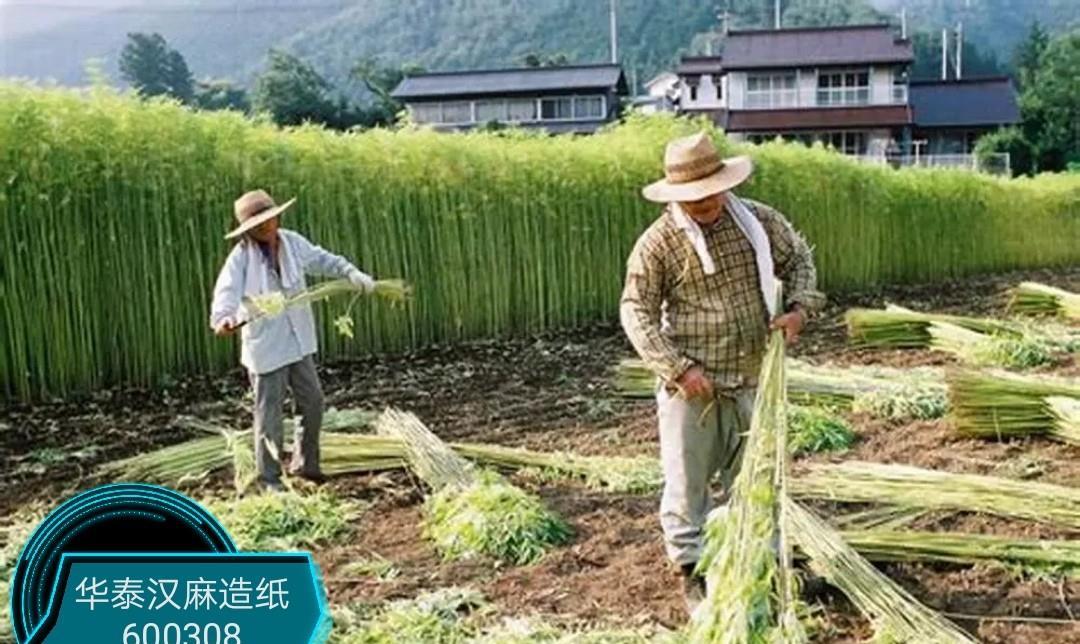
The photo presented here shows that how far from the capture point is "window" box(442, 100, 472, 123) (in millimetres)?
38656

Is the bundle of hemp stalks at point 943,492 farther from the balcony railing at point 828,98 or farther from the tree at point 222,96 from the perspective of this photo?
the tree at point 222,96

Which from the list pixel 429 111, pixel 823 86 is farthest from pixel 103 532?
pixel 429 111

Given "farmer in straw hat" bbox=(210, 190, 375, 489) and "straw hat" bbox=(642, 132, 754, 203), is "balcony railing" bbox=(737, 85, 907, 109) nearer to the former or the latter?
"farmer in straw hat" bbox=(210, 190, 375, 489)

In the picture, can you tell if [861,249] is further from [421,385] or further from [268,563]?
[268,563]

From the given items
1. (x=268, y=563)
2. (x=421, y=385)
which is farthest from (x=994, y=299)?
(x=268, y=563)

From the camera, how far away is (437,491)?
459 cm

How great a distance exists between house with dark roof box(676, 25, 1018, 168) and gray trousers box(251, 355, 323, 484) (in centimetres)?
2893

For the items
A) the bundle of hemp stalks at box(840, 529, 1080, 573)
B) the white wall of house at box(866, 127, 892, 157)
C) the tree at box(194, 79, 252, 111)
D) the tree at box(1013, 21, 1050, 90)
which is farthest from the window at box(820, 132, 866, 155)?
the bundle of hemp stalks at box(840, 529, 1080, 573)

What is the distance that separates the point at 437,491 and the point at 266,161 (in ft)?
13.8

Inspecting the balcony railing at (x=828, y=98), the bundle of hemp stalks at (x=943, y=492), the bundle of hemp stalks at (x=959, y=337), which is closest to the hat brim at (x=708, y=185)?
the bundle of hemp stalks at (x=943, y=492)

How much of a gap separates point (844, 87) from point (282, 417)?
107ft

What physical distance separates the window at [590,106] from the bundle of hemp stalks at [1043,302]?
1058 inches

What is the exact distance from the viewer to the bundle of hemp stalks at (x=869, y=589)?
305 cm

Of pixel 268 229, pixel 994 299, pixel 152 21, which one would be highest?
pixel 152 21
